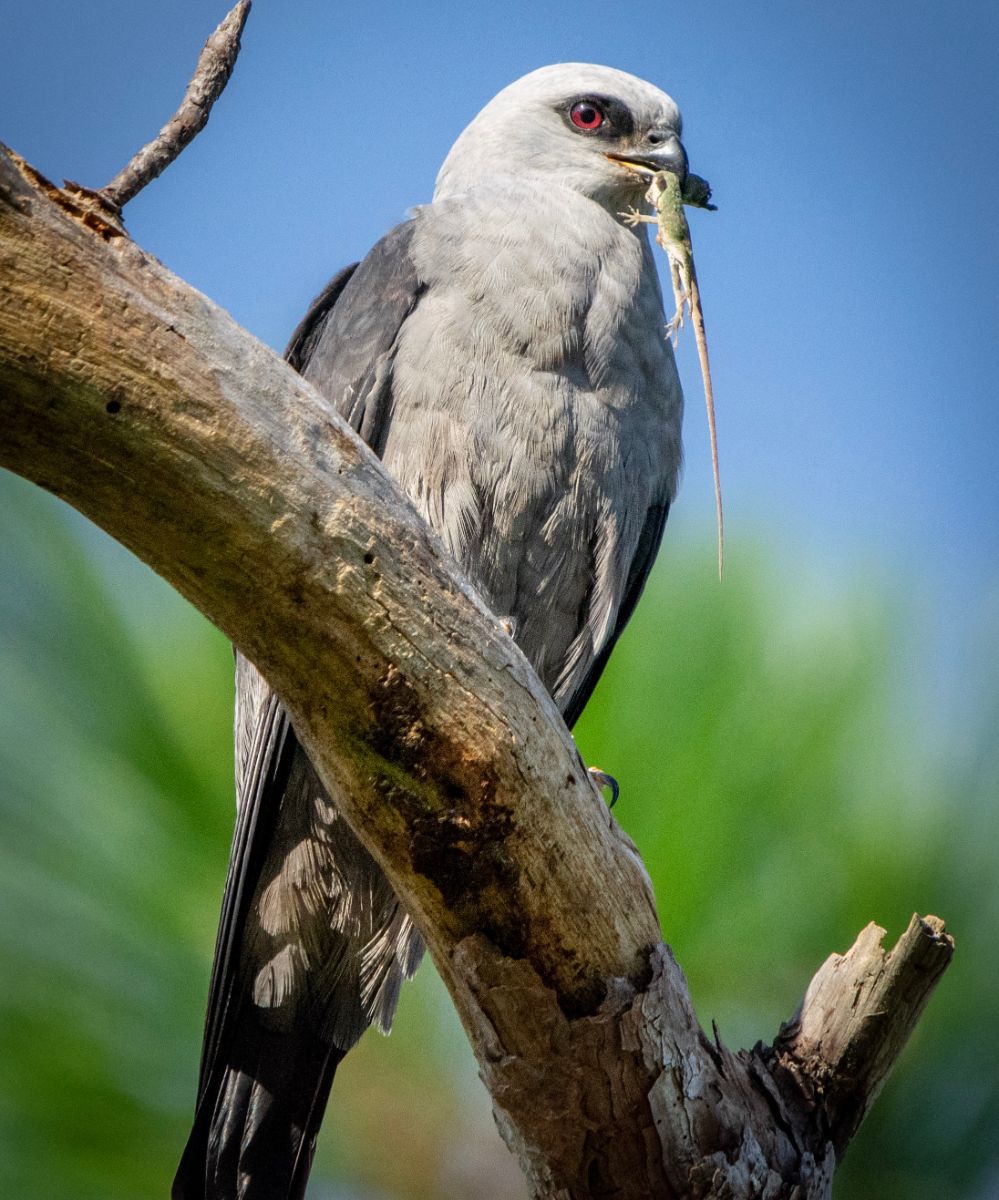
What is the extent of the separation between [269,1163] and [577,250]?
103 inches

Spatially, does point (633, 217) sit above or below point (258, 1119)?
above

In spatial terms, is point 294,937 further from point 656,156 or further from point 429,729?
point 656,156

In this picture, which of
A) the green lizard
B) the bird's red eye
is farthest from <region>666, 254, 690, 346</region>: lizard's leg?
the bird's red eye

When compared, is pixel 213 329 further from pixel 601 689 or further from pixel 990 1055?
pixel 990 1055

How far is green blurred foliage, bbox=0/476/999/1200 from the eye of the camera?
16.9ft

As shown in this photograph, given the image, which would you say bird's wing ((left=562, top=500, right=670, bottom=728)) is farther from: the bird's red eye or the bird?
the bird's red eye

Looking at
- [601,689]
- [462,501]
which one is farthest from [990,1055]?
[462,501]

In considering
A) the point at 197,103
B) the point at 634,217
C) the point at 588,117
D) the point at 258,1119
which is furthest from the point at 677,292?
the point at 258,1119

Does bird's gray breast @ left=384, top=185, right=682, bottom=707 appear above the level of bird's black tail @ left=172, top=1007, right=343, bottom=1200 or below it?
above

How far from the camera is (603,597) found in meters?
3.74

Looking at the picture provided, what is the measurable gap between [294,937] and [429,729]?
1537mm

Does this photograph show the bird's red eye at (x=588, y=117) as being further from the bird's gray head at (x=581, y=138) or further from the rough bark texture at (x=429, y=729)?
the rough bark texture at (x=429, y=729)

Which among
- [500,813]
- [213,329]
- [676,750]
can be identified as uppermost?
[676,750]

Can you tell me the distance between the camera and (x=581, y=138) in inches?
164
